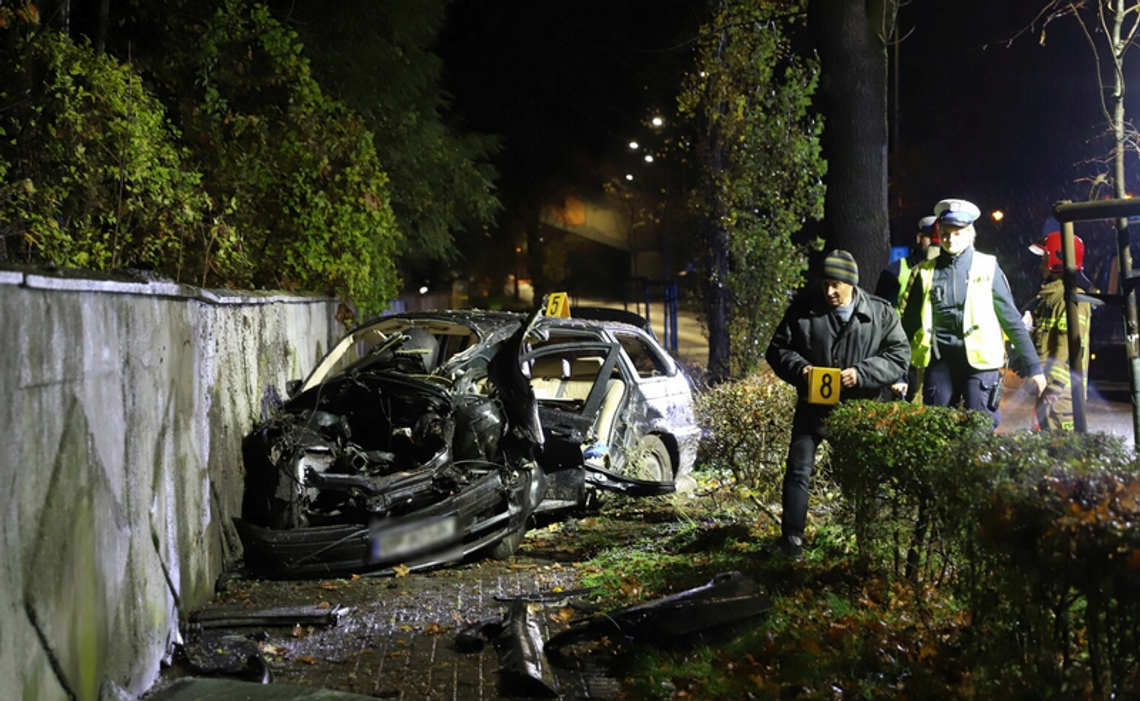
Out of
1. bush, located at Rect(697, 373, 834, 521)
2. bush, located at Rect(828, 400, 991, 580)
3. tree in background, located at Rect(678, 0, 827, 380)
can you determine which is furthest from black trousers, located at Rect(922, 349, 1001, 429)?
tree in background, located at Rect(678, 0, 827, 380)

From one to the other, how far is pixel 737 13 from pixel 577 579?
10661 mm

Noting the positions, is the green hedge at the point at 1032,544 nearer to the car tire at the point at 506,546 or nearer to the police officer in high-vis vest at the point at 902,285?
the police officer in high-vis vest at the point at 902,285

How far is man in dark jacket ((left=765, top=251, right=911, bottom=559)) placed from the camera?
6.56m

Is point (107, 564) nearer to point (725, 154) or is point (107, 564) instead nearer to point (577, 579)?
Answer: point (577, 579)

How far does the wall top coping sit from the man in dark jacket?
3.45 metres

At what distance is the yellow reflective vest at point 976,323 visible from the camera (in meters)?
6.94

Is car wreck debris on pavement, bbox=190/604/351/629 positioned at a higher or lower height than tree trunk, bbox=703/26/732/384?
lower

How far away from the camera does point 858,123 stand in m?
9.88

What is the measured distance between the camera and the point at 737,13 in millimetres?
15211

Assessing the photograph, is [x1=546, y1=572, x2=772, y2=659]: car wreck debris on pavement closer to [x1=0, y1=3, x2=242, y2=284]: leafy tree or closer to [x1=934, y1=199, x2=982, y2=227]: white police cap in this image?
[x1=934, y1=199, x2=982, y2=227]: white police cap

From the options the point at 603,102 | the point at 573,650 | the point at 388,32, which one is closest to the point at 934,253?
the point at 573,650

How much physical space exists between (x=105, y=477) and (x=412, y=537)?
8.54 feet

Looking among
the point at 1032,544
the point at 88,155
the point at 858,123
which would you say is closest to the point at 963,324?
the point at 858,123

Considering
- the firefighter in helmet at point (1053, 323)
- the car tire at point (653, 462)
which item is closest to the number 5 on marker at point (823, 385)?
the car tire at point (653, 462)
